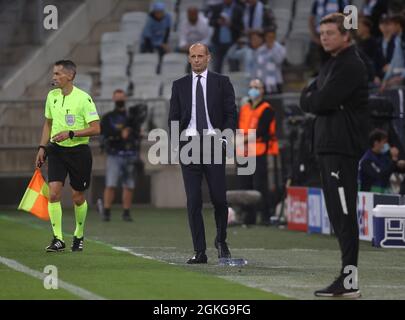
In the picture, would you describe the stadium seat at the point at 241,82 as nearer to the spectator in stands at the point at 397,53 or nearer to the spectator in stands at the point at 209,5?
the spectator in stands at the point at 209,5

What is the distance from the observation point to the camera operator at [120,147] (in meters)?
22.5

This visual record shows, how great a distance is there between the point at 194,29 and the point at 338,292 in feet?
56.3

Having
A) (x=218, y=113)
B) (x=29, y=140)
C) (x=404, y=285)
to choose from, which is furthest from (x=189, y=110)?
(x=29, y=140)

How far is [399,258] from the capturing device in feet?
50.7

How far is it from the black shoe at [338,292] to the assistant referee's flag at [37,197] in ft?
17.6

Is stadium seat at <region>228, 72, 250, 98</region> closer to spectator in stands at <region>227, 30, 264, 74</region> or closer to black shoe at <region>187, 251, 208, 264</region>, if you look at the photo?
spectator in stands at <region>227, 30, 264, 74</region>

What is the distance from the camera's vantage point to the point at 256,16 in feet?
89.1

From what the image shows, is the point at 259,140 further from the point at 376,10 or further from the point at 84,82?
the point at 84,82

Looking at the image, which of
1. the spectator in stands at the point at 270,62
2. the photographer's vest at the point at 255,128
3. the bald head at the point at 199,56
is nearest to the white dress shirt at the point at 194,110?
the bald head at the point at 199,56

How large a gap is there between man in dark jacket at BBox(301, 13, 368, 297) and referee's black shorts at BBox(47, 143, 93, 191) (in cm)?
476

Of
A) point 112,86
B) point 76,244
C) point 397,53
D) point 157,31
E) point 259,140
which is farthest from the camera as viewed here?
point 157,31

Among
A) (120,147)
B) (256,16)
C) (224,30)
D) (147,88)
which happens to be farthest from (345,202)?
(256,16)

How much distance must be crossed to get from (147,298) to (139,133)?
40.6 feet

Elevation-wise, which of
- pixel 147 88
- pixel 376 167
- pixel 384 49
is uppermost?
pixel 384 49
